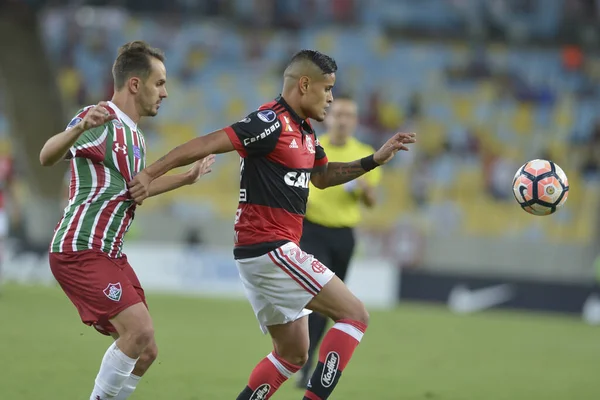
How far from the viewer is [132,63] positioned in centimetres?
595

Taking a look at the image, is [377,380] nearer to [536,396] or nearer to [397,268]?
[536,396]

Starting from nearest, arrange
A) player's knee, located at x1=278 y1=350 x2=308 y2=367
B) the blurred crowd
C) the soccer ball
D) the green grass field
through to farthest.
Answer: player's knee, located at x1=278 y1=350 x2=308 y2=367, the soccer ball, the green grass field, the blurred crowd

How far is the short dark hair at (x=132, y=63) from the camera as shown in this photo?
595cm

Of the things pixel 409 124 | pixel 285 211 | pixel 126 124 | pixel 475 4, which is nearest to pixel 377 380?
pixel 285 211

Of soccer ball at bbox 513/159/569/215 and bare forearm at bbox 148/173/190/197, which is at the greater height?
soccer ball at bbox 513/159/569/215

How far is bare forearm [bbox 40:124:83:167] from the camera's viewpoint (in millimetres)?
5277

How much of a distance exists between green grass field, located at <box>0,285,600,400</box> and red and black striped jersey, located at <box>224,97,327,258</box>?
2099 millimetres

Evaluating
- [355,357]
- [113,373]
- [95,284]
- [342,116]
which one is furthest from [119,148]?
[355,357]

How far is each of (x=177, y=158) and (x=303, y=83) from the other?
1.06m

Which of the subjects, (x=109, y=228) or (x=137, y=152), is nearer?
(x=109, y=228)

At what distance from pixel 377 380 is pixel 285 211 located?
353 cm

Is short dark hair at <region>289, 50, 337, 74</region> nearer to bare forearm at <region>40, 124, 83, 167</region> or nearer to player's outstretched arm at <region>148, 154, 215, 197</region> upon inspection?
player's outstretched arm at <region>148, 154, 215, 197</region>

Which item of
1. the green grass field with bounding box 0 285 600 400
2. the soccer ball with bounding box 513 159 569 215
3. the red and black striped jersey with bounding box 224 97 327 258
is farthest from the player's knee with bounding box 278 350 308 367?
the soccer ball with bounding box 513 159 569 215

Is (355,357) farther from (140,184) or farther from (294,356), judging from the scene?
(140,184)
